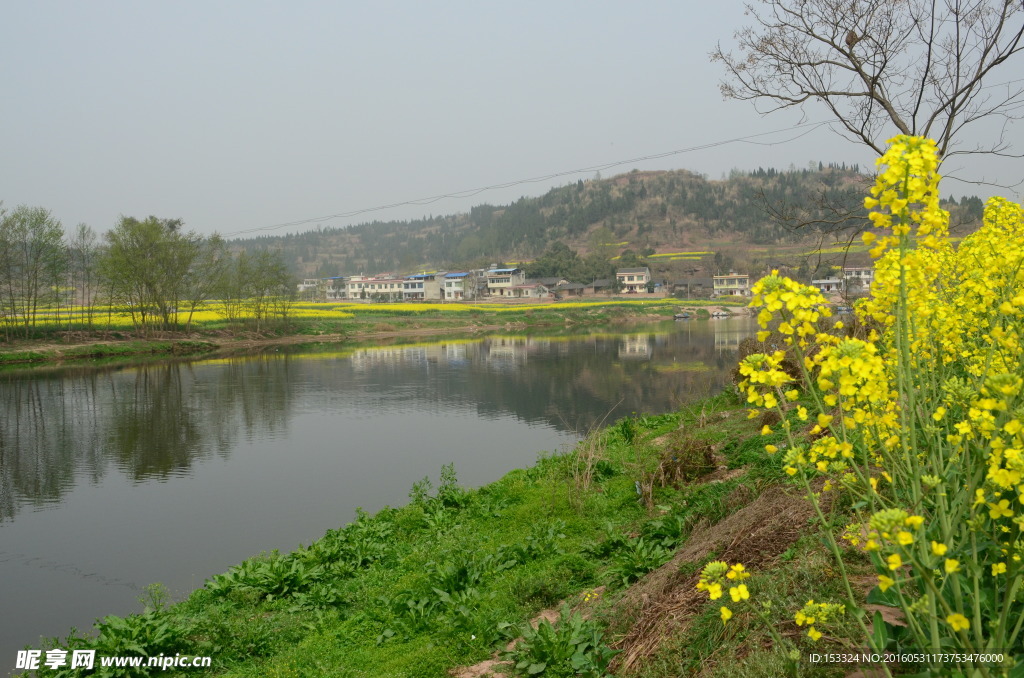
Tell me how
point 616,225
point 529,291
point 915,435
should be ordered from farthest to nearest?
point 616,225
point 529,291
point 915,435

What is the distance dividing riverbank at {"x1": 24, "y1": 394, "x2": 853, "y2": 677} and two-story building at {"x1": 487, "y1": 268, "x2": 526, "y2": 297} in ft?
257

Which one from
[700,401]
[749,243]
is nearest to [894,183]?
[700,401]

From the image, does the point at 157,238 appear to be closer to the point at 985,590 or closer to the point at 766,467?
the point at 766,467

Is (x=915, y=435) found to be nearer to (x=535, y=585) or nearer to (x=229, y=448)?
(x=535, y=585)

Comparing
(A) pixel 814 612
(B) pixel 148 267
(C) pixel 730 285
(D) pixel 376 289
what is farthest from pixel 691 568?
(D) pixel 376 289

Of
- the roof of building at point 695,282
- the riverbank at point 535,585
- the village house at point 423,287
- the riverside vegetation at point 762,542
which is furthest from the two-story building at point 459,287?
the riverbank at point 535,585

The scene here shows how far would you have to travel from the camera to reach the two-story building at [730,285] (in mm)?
79312

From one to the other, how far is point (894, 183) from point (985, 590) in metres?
1.59

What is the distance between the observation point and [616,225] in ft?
430

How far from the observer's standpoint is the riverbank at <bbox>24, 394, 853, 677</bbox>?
12.0 ft

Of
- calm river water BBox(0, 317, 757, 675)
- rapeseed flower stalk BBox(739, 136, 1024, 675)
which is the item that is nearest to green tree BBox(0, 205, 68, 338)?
calm river water BBox(0, 317, 757, 675)

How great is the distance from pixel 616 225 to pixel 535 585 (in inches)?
5125

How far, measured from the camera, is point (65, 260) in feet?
130

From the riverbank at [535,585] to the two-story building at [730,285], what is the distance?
244 ft
